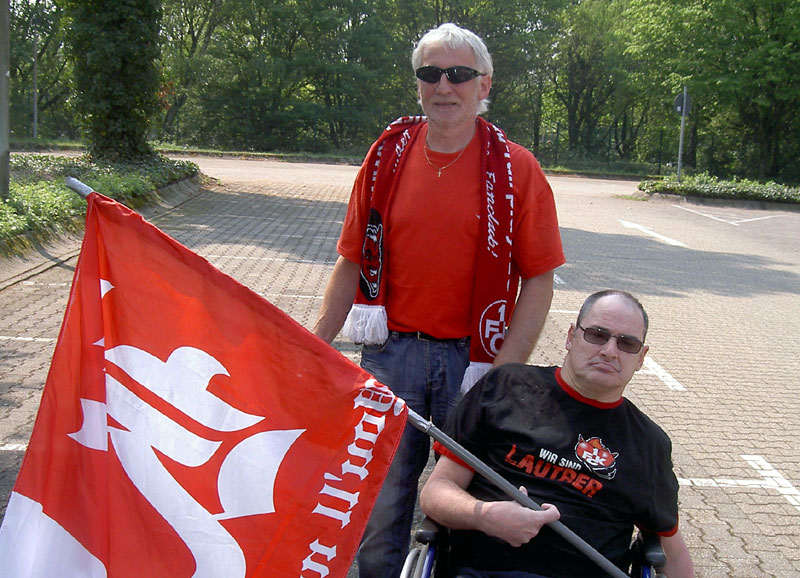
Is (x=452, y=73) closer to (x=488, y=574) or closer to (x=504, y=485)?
(x=504, y=485)

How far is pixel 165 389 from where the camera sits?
230 centimetres

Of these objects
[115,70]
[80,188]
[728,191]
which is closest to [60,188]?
[115,70]

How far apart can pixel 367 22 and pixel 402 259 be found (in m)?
47.3

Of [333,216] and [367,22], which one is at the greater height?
[367,22]

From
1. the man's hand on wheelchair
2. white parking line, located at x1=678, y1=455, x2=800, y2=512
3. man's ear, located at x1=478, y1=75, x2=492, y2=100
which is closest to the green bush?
white parking line, located at x1=678, y1=455, x2=800, y2=512

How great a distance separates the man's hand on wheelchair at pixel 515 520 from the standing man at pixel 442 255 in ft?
1.66

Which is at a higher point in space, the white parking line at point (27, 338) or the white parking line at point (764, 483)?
the white parking line at point (27, 338)

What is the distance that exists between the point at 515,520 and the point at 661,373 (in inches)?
209

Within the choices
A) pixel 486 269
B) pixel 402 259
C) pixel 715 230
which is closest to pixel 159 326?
pixel 402 259

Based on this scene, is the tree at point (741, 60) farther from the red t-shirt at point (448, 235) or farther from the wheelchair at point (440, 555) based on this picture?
the wheelchair at point (440, 555)

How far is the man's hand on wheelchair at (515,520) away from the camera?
249cm

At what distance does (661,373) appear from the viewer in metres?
7.47

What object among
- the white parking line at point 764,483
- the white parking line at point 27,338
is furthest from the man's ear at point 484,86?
the white parking line at point 27,338

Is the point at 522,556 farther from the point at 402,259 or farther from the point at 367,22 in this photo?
the point at 367,22
